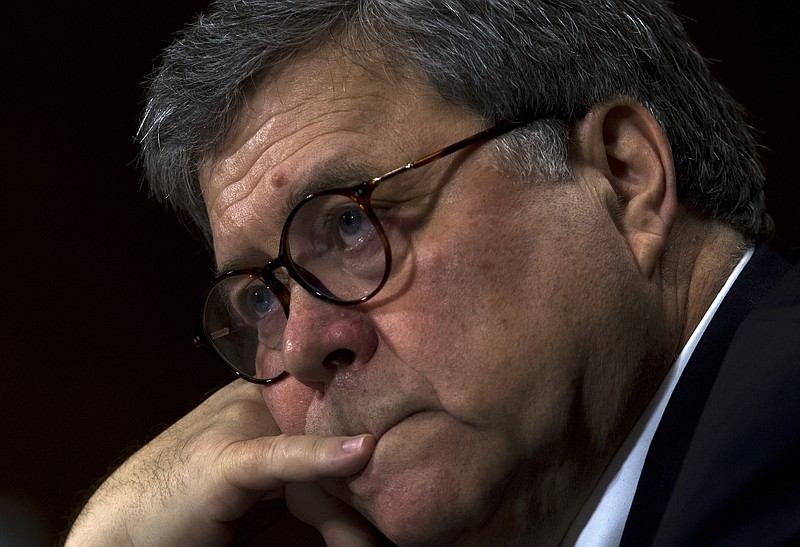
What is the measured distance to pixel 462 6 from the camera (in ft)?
4.75

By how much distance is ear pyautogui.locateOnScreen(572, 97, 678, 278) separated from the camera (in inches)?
55.2

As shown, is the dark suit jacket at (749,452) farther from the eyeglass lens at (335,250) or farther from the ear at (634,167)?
the eyeglass lens at (335,250)

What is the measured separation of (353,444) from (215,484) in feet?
1.41

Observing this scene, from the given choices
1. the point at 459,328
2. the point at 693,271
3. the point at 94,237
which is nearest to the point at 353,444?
the point at 459,328

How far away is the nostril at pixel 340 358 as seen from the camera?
53.1 inches

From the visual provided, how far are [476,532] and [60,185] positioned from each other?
2.16 m

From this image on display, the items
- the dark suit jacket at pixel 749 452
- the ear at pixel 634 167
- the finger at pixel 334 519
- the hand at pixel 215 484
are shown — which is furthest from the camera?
the finger at pixel 334 519

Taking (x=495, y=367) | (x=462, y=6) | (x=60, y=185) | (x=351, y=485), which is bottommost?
(x=351, y=485)

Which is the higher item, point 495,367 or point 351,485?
point 495,367

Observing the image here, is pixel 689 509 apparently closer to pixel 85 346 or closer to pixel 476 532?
pixel 476 532

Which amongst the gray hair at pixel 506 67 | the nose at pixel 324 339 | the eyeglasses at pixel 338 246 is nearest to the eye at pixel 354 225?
the eyeglasses at pixel 338 246

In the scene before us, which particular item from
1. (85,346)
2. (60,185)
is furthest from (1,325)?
(60,185)

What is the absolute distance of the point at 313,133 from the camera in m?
1.41

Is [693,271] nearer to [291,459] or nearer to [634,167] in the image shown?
[634,167]
